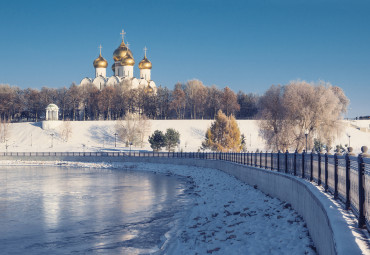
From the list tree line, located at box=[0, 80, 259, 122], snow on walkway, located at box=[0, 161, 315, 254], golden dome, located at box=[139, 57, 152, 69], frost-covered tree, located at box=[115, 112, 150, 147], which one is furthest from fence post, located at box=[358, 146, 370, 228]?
golden dome, located at box=[139, 57, 152, 69]

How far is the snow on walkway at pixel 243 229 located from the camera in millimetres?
12227

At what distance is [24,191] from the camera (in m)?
32.0

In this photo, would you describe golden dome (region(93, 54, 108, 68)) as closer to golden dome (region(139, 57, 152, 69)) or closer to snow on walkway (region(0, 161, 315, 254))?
golden dome (region(139, 57, 152, 69))

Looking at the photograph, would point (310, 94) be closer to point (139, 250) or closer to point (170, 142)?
point (170, 142)

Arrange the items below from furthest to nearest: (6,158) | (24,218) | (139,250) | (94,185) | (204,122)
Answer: (204,122) < (6,158) < (94,185) < (24,218) < (139,250)

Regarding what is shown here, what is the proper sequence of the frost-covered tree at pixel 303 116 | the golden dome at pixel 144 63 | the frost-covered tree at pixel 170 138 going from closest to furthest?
1. the frost-covered tree at pixel 303 116
2. the frost-covered tree at pixel 170 138
3. the golden dome at pixel 144 63

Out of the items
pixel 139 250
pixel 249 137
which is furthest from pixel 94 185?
pixel 249 137

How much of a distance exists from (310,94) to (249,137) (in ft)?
188

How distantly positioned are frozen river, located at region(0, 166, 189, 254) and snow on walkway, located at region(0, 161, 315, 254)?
1.04 metres

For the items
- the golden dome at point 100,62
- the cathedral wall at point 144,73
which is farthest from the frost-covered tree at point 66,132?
the cathedral wall at point 144,73

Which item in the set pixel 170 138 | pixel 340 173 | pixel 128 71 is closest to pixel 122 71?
pixel 128 71

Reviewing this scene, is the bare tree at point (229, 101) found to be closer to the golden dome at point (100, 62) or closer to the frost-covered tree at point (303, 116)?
the golden dome at point (100, 62)

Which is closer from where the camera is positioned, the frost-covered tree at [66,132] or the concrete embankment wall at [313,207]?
the concrete embankment wall at [313,207]

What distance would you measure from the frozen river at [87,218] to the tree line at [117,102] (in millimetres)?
84582
